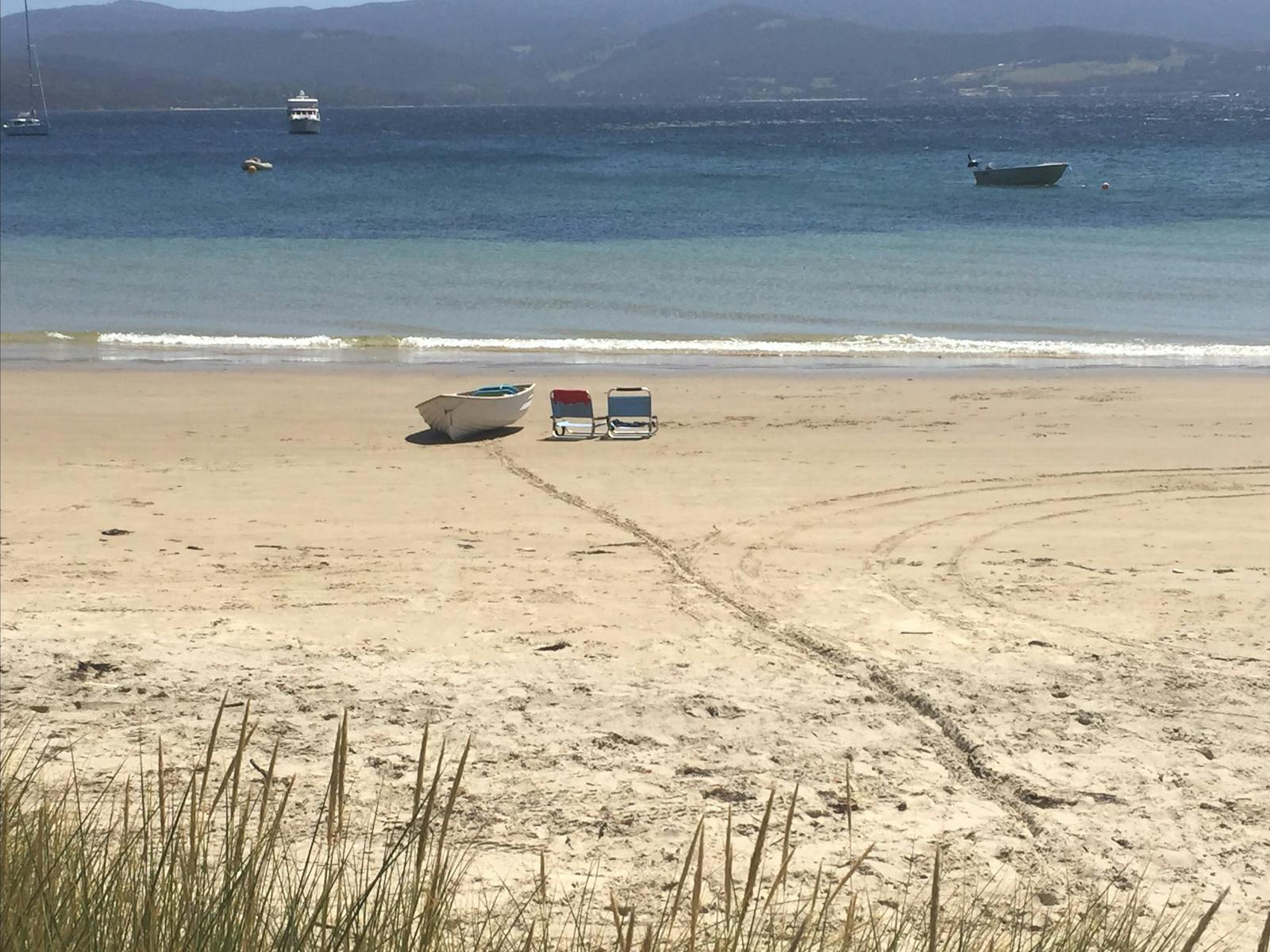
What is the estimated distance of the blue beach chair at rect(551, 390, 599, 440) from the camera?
12422 millimetres

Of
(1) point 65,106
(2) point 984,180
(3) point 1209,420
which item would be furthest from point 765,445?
(1) point 65,106

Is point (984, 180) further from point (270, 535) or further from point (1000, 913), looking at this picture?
point (1000, 913)

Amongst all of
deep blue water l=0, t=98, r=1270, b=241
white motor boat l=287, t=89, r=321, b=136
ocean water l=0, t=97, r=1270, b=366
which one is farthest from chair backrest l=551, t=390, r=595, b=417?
white motor boat l=287, t=89, r=321, b=136

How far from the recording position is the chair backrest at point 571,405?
12555 millimetres

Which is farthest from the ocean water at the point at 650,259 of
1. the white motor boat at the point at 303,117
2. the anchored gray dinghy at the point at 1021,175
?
the white motor boat at the point at 303,117

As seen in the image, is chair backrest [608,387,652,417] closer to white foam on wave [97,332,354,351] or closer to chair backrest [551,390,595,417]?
chair backrest [551,390,595,417]

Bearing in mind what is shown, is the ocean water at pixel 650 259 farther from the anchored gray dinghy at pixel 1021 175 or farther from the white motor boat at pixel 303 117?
the white motor boat at pixel 303 117

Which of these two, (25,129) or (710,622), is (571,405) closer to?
(710,622)

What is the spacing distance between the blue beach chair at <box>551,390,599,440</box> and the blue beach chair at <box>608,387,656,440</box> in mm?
212

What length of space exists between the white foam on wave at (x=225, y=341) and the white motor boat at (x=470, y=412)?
6.41 metres

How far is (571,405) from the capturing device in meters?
12.6

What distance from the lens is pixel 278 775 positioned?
5.09 metres

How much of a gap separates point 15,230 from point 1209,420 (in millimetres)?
31501

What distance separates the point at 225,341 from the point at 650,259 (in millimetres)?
10247
